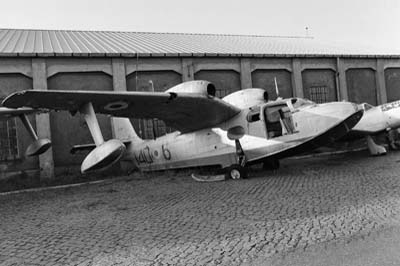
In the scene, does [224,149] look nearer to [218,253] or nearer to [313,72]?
[218,253]

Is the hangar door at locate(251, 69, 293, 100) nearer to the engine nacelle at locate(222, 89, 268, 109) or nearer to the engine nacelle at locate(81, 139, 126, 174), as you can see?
the engine nacelle at locate(222, 89, 268, 109)

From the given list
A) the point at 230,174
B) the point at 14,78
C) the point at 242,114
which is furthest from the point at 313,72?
the point at 14,78

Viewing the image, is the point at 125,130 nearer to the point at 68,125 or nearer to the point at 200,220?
the point at 68,125

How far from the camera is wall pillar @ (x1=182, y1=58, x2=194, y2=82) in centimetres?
1853

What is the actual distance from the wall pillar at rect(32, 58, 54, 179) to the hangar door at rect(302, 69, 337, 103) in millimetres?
14806

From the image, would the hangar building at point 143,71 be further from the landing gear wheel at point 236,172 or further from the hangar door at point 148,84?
the landing gear wheel at point 236,172

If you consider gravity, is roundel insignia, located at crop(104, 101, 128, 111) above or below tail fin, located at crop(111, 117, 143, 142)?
above

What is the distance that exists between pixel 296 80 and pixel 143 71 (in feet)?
30.6

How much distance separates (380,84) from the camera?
23391mm

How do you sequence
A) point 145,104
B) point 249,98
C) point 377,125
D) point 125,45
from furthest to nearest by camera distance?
point 125,45 < point 377,125 < point 249,98 < point 145,104

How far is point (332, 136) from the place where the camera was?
11180mm

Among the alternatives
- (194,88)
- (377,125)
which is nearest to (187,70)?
(194,88)

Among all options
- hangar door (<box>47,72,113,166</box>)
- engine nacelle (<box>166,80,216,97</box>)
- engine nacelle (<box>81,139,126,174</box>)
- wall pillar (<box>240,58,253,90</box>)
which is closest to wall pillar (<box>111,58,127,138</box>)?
hangar door (<box>47,72,113,166</box>)

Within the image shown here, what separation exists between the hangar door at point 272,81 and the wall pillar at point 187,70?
3.91m
